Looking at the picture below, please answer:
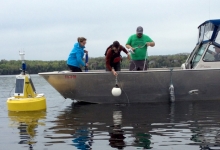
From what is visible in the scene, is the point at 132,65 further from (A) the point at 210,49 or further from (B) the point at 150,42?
(A) the point at 210,49

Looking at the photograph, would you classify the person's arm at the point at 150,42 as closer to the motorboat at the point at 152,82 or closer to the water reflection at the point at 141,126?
the motorboat at the point at 152,82

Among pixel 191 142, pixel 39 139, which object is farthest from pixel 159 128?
pixel 39 139

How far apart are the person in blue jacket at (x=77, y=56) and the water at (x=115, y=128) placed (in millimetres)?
1483

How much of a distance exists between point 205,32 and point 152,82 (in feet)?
8.04

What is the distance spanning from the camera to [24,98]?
988 centimetres

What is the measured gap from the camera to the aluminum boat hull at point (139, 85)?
408 inches

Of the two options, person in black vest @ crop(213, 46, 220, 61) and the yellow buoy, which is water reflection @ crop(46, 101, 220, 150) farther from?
person in black vest @ crop(213, 46, 220, 61)

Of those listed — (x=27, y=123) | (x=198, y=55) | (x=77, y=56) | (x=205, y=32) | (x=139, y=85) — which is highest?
(x=205, y=32)

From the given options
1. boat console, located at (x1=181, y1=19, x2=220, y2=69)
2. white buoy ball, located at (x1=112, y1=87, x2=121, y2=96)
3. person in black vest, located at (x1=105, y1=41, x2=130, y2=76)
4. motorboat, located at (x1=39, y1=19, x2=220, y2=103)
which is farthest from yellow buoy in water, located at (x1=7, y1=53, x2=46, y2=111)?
boat console, located at (x1=181, y1=19, x2=220, y2=69)

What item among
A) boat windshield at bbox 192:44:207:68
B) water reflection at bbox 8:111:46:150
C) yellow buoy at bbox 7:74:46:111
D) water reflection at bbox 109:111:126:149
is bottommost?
water reflection at bbox 8:111:46:150

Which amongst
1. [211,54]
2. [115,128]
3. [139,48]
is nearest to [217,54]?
[211,54]

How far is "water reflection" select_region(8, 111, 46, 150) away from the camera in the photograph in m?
6.04

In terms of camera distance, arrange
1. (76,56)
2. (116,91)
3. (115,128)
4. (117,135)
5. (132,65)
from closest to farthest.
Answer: (117,135), (115,128), (116,91), (76,56), (132,65)

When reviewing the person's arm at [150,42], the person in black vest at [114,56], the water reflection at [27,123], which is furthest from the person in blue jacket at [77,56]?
the water reflection at [27,123]
